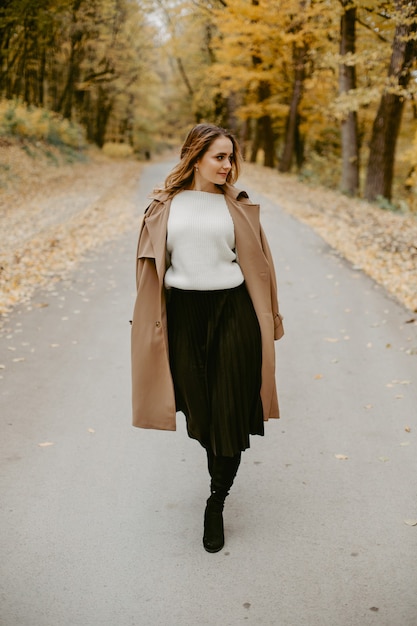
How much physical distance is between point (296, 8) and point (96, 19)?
1259 centimetres

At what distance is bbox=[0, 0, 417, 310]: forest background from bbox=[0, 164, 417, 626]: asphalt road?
3.06 m

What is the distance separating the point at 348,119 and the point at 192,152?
50.7 ft

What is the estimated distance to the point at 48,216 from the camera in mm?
13977

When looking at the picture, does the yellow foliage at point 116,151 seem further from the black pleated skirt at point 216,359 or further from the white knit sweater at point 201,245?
the black pleated skirt at point 216,359

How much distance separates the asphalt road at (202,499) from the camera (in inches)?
105

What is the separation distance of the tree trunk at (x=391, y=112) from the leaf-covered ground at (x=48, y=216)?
6.58 metres

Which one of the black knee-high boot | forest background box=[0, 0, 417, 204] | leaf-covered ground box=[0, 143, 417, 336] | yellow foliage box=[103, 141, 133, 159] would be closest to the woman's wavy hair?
the black knee-high boot

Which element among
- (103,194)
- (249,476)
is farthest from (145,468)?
(103,194)

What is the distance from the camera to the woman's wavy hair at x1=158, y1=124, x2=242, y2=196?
2.88 meters

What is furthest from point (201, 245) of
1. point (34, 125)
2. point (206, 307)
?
point (34, 125)

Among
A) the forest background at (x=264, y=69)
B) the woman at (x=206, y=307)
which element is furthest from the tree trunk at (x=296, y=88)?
the woman at (x=206, y=307)

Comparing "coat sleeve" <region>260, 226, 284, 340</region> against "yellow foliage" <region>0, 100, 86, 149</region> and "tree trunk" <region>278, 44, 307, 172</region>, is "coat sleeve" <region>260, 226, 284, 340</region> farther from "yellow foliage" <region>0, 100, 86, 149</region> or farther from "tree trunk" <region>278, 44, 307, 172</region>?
"yellow foliage" <region>0, 100, 86, 149</region>

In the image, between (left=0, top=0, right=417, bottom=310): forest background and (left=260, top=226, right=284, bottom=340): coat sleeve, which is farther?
(left=0, top=0, right=417, bottom=310): forest background

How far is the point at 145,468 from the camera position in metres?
3.82
